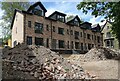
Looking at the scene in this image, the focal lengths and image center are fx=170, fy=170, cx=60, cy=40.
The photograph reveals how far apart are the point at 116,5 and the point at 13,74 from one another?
11183 mm

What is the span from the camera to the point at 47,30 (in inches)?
1186

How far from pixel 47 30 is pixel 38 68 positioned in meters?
21.6

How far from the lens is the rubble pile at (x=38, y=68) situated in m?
8.23

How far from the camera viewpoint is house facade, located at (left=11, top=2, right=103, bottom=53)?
89.2 ft

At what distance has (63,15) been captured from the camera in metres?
34.0

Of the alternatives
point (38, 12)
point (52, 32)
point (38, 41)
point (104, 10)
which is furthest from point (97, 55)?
point (38, 12)

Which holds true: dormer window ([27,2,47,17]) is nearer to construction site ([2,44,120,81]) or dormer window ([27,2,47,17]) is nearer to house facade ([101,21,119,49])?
construction site ([2,44,120,81])

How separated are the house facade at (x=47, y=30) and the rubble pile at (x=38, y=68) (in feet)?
52.6

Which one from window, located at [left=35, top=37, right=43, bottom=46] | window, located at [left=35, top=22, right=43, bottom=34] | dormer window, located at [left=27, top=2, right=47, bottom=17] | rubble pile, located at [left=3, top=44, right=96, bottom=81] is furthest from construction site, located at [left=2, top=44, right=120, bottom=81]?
dormer window, located at [left=27, top=2, right=47, bottom=17]

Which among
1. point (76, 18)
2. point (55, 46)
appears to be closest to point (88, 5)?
point (55, 46)

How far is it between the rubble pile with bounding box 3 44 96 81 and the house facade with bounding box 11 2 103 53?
52.6 ft

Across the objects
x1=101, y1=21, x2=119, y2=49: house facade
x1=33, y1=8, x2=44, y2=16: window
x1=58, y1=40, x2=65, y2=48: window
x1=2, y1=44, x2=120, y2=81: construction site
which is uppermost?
x1=33, y1=8, x2=44, y2=16: window

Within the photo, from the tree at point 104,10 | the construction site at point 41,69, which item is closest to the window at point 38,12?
the tree at point 104,10

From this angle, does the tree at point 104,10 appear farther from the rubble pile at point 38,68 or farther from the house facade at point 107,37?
the house facade at point 107,37
